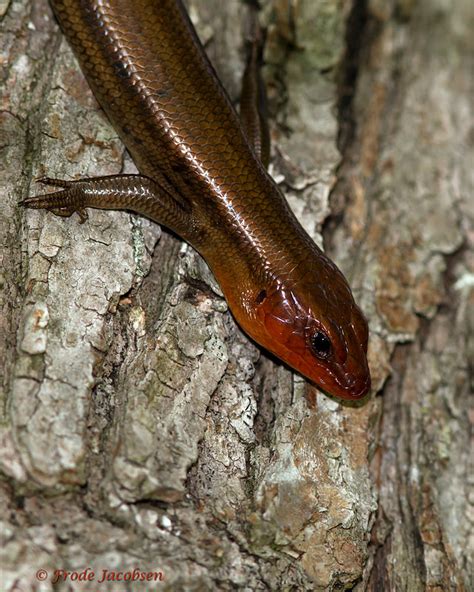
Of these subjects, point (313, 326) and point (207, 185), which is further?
point (207, 185)

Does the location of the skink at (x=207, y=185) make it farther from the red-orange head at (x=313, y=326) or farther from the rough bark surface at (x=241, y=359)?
the rough bark surface at (x=241, y=359)

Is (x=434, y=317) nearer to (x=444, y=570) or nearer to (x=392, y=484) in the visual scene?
(x=392, y=484)

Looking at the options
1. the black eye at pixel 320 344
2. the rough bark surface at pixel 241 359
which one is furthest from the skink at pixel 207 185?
the rough bark surface at pixel 241 359

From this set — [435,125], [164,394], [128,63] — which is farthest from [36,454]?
[435,125]

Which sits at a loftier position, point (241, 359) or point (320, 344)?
point (320, 344)

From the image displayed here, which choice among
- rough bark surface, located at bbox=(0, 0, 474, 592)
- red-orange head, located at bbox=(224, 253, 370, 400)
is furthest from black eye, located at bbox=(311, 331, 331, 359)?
rough bark surface, located at bbox=(0, 0, 474, 592)

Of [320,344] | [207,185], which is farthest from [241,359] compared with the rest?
[207,185]

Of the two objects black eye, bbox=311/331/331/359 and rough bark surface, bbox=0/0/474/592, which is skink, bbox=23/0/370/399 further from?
rough bark surface, bbox=0/0/474/592

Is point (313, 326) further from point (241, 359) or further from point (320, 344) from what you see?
point (241, 359)
